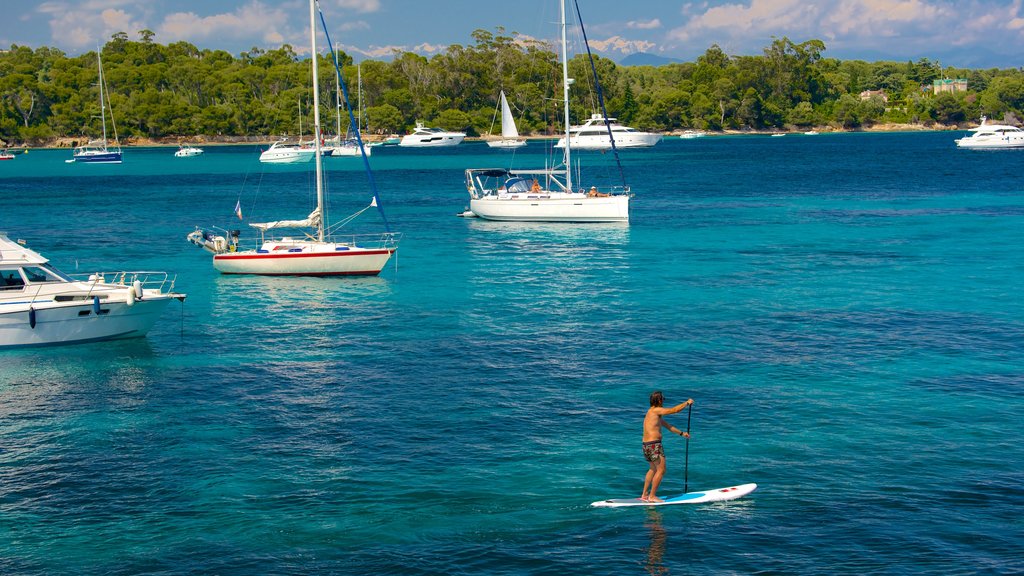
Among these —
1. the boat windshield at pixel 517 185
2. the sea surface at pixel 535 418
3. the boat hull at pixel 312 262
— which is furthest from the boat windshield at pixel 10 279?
the boat windshield at pixel 517 185

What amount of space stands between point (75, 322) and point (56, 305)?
3.07 ft

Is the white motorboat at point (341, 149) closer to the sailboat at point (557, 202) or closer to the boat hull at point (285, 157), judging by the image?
the boat hull at point (285, 157)

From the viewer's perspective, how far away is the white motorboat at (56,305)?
3616 cm

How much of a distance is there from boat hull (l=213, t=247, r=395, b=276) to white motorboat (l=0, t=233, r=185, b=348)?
13.9 meters

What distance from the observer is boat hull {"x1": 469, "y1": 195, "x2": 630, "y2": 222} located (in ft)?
Answer: 235

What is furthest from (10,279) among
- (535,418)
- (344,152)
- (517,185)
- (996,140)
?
(996,140)

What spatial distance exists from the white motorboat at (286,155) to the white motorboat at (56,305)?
13161 cm

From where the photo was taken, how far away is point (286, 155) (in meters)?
168

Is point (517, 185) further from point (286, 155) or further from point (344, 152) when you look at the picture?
point (344, 152)

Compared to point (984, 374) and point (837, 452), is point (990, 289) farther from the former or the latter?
point (837, 452)

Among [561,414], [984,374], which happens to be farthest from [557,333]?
[984,374]

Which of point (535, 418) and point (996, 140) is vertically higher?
point (996, 140)

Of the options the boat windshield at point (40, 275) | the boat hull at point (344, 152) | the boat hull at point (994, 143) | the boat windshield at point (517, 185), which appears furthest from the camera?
the boat hull at point (344, 152)

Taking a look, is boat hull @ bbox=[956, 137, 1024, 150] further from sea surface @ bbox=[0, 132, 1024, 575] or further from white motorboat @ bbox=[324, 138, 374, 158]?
sea surface @ bbox=[0, 132, 1024, 575]
